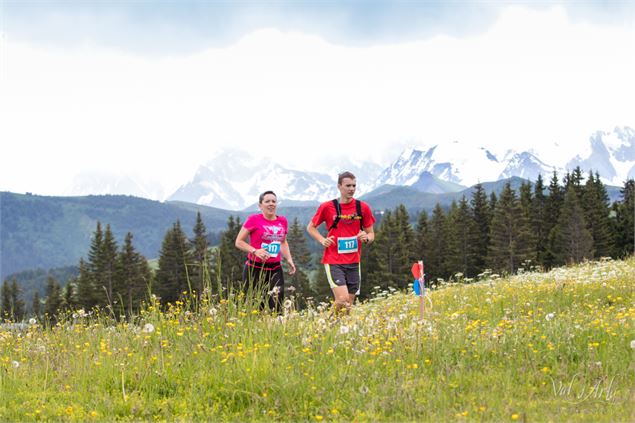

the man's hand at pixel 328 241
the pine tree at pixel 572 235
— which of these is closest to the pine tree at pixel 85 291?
the pine tree at pixel 572 235

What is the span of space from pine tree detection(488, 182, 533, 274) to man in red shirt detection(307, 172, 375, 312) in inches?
2411

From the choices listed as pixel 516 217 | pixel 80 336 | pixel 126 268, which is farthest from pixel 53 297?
pixel 80 336

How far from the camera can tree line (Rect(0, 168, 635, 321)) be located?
67.8 m

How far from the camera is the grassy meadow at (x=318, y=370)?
17.8 feet

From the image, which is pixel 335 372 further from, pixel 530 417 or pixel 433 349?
pixel 530 417

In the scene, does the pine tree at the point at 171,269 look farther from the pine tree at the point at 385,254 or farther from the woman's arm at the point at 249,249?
the woman's arm at the point at 249,249

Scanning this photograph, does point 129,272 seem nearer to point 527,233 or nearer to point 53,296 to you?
point 53,296

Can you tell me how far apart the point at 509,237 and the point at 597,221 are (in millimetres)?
13297

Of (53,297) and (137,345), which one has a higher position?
(137,345)

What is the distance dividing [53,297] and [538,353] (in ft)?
222

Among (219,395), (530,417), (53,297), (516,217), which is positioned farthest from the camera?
(516,217)

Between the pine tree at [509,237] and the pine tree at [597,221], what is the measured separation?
878 centimetres

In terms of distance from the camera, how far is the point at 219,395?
19.1 feet

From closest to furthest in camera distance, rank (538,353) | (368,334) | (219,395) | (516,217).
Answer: (219,395), (538,353), (368,334), (516,217)
